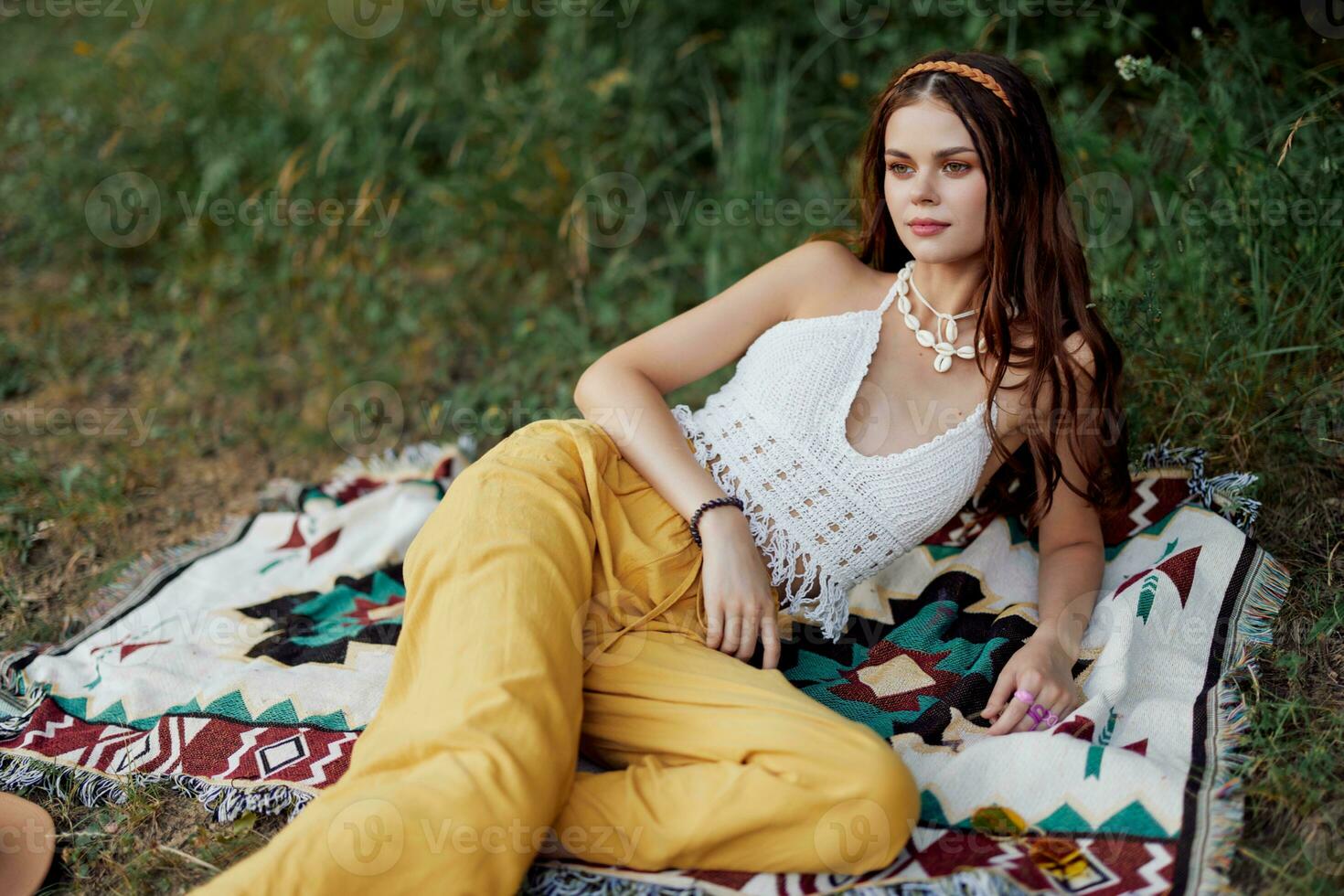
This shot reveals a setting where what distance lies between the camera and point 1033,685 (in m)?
1.94

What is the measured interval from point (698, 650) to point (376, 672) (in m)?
0.76

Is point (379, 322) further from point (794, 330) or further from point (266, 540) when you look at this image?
point (794, 330)

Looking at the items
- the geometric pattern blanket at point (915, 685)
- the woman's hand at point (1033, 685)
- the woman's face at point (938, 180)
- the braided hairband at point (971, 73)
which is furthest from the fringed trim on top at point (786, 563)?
the braided hairband at point (971, 73)

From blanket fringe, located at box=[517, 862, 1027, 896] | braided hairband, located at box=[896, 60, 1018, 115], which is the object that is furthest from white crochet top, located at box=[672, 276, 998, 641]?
blanket fringe, located at box=[517, 862, 1027, 896]

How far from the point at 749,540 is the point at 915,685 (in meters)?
0.49

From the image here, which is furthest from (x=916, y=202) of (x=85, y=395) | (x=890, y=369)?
(x=85, y=395)

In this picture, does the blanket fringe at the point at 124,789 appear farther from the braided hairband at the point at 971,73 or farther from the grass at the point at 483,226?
the braided hairband at the point at 971,73

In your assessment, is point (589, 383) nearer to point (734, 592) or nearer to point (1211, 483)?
point (734, 592)

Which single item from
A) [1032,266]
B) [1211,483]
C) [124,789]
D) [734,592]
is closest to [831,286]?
[1032,266]

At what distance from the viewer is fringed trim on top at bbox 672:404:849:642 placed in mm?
2031

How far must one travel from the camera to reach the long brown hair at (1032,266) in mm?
1949

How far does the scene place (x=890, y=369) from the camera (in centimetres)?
212

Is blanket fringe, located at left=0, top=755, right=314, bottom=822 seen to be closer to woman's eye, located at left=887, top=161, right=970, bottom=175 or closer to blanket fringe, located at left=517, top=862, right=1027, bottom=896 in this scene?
blanket fringe, located at left=517, top=862, right=1027, bottom=896

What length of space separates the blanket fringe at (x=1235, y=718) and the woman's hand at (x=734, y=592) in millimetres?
737
